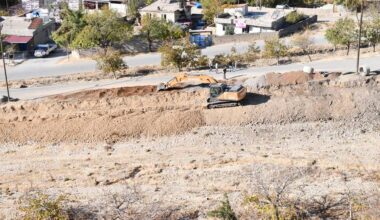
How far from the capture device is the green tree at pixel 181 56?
143 ft

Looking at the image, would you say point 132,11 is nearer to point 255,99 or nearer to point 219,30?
point 219,30

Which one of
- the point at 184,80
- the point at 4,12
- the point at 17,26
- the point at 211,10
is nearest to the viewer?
the point at 184,80

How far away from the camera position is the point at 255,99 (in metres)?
33.2

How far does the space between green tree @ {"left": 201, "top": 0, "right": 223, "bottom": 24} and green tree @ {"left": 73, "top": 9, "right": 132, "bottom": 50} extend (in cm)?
1120

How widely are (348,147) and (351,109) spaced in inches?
154

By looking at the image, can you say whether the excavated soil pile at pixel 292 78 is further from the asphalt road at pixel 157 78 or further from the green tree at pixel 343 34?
the green tree at pixel 343 34

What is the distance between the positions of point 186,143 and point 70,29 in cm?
2680

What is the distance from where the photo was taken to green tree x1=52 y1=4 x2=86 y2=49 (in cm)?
5212

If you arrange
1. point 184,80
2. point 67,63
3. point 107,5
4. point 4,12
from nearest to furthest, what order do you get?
point 184,80 → point 67,63 → point 107,5 → point 4,12

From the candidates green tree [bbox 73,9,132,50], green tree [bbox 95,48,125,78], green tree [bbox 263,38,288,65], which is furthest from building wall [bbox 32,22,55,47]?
green tree [bbox 263,38,288,65]

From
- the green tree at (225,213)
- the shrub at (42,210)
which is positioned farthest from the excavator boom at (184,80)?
the green tree at (225,213)

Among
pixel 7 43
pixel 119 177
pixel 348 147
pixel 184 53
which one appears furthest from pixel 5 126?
pixel 7 43

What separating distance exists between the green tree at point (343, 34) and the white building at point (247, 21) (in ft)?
30.1

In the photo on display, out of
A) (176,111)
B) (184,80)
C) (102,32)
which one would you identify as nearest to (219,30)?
(102,32)
